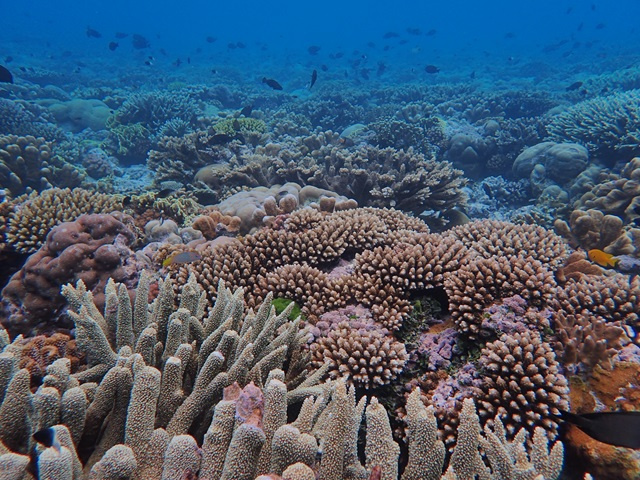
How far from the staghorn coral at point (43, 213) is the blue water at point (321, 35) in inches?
820

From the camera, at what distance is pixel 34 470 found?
157cm

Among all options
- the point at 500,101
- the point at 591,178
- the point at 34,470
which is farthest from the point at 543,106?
the point at 34,470

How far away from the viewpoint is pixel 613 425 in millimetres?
1687

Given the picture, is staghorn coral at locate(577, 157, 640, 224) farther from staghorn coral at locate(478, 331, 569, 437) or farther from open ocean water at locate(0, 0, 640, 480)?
staghorn coral at locate(478, 331, 569, 437)

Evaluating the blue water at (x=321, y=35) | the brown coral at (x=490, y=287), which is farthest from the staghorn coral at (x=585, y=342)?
the blue water at (x=321, y=35)

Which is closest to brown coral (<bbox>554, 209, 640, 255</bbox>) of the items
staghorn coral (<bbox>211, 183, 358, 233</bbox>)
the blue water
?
staghorn coral (<bbox>211, 183, 358, 233</bbox>)

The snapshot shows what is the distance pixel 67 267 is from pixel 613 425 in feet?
17.0

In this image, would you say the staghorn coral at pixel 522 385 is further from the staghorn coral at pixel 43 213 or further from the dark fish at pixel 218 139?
the dark fish at pixel 218 139

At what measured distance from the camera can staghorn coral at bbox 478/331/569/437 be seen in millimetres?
2490

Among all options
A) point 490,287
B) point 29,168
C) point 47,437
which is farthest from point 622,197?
point 29,168

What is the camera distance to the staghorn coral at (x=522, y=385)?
249cm

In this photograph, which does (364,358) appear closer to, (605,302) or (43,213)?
(605,302)

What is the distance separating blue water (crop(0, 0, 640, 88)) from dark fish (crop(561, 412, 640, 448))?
80.2 ft

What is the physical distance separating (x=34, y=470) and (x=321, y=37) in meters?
93.2
